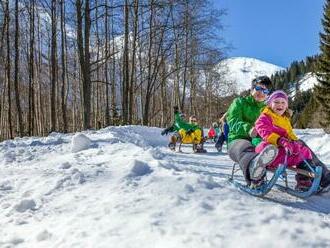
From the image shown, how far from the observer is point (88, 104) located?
53.9ft

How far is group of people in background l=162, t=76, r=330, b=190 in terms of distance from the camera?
5297 millimetres

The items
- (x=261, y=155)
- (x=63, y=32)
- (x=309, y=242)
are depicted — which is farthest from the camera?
(x=63, y=32)

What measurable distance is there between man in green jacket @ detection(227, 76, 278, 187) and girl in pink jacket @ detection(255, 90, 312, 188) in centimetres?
17

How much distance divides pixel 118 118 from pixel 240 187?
2541 centimetres

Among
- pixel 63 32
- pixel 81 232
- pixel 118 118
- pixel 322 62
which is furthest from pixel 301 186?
pixel 322 62

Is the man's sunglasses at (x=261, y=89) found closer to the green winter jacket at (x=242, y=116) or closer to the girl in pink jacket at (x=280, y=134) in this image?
the green winter jacket at (x=242, y=116)

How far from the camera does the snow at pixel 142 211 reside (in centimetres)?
357

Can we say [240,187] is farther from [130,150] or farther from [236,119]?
[130,150]

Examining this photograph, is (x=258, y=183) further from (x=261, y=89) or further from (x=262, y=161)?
(x=261, y=89)

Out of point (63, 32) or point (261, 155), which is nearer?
point (261, 155)

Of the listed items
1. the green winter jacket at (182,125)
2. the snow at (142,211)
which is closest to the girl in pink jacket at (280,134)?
the snow at (142,211)

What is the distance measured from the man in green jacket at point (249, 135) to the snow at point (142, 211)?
36 cm

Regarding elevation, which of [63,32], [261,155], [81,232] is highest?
[63,32]

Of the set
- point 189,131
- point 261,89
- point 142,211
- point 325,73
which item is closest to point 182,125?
point 189,131
